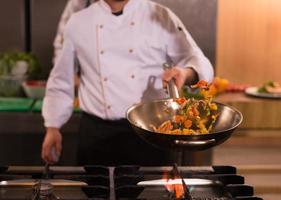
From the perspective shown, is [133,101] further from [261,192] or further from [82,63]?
[261,192]

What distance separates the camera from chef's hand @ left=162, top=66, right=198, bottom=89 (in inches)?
52.2

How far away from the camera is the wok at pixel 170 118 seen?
108cm

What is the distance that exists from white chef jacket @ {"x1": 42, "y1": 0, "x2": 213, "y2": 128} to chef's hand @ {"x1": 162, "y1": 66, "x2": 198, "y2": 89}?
0.53 ft

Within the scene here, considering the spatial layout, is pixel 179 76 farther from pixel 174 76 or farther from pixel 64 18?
pixel 64 18

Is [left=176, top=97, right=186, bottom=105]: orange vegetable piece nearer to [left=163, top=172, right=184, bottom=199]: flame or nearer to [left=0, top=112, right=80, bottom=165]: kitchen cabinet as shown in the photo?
[left=163, top=172, right=184, bottom=199]: flame

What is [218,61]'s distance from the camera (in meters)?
2.66

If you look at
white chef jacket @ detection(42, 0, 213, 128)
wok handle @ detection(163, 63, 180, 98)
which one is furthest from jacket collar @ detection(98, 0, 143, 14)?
wok handle @ detection(163, 63, 180, 98)

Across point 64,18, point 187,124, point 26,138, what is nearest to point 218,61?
point 64,18

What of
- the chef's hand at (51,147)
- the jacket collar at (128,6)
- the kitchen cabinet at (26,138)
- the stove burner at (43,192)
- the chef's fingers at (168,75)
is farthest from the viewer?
the kitchen cabinet at (26,138)

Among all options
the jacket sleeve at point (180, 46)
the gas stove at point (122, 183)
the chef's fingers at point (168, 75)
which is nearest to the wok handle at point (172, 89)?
the chef's fingers at point (168, 75)

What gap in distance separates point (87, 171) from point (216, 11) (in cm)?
144

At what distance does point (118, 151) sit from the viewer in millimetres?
1682

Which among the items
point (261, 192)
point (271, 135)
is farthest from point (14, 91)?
point (261, 192)

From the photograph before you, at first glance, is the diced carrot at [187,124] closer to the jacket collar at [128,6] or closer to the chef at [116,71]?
the chef at [116,71]
